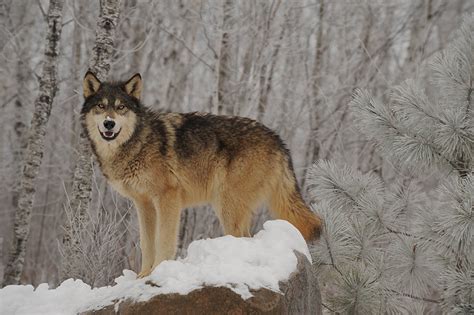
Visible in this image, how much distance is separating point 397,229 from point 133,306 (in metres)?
2.94

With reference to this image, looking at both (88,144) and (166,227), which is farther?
(88,144)

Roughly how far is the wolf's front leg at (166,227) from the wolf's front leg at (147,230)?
239 millimetres

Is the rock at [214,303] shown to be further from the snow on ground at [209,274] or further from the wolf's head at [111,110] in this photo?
the wolf's head at [111,110]

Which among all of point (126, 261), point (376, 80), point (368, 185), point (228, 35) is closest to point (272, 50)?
point (228, 35)

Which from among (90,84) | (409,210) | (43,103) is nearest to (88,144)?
(43,103)

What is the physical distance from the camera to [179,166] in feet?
18.6

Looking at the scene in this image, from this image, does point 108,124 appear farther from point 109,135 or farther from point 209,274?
point 209,274

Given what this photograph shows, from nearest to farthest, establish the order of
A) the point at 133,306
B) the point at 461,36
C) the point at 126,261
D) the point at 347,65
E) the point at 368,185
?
the point at 133,306, the point at 461,36, the point at 368,185, the point at 126,261, the point at 347,65

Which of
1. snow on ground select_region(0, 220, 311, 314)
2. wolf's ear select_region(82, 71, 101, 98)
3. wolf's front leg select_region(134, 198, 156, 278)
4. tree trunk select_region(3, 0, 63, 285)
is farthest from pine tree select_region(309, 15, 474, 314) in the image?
tree trunk select_region(3, 0, 63, 285)

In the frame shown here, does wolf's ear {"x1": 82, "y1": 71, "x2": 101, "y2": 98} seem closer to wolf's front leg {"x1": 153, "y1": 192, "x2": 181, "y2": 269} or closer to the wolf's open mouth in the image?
the wolf's open mouth

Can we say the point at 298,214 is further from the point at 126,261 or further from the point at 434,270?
the point at 126,261

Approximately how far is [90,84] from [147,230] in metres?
1.55

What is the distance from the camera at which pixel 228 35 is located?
11781 millimetres

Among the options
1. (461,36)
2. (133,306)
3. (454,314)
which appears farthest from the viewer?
(461,36)
